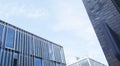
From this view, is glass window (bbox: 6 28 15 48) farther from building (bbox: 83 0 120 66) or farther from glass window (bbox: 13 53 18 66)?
building (bbox: 83 0 120 66)

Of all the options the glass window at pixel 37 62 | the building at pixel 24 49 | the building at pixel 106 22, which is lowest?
the building at pixel 106 22

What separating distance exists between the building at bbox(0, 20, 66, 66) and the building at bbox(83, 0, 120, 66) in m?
7.83

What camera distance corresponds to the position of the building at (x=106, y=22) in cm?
279

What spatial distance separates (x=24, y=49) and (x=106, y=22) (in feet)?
32.0

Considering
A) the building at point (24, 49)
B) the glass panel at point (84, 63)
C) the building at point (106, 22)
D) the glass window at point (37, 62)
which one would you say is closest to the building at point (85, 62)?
the glass panel at point (84, 63)

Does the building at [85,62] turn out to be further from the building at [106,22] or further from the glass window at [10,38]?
the building at [106,22]

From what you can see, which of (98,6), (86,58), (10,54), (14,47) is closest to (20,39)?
(14,47)

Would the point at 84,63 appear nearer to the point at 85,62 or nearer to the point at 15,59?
the point at 85,62

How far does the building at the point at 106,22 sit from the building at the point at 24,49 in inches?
308

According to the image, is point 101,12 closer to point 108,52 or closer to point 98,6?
point 98,6

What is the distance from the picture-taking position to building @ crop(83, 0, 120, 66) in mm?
2793

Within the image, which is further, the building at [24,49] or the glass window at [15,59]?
the glass window at [15,59]

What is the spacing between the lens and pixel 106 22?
3.25 metres

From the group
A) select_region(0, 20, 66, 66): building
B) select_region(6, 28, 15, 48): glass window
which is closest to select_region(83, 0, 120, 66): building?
select_region(0, 20, 66, 66): building
